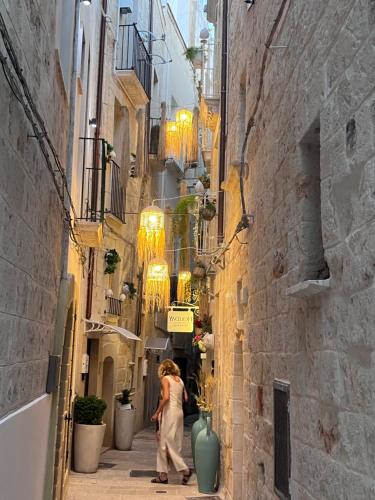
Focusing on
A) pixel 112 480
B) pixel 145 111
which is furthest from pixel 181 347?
pixel 112 480

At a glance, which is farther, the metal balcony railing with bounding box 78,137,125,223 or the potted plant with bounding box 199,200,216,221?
the potted plant with bounding box 199,200,216,221

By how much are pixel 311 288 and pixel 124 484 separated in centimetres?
676

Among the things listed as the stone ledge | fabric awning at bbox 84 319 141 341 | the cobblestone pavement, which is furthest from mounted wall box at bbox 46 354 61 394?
fabric awning at bbox 84 319 141 341

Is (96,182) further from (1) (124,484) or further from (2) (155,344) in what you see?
(2) (155,344)

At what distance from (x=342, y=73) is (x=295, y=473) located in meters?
2.14

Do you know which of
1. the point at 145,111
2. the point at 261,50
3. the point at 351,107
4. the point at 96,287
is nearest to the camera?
the point at 351,107

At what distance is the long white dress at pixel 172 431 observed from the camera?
340 inches

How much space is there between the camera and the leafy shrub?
9.46m

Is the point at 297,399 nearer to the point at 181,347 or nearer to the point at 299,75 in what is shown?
the point at 299,75

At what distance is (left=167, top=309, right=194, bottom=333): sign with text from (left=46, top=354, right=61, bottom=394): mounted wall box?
8033 millimetres

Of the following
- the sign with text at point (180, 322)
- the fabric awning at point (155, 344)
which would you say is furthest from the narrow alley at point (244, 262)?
the fabric awning at point (155, 344)

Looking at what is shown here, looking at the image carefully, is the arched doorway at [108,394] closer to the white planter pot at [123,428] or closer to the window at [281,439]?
the white planter pot at [123,428]

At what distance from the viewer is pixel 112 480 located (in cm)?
884

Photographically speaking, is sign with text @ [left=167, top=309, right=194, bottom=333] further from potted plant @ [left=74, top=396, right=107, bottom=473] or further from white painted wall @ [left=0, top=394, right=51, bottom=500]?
white painted wall @ [left=0, top=394, right=51, bottom=500]
